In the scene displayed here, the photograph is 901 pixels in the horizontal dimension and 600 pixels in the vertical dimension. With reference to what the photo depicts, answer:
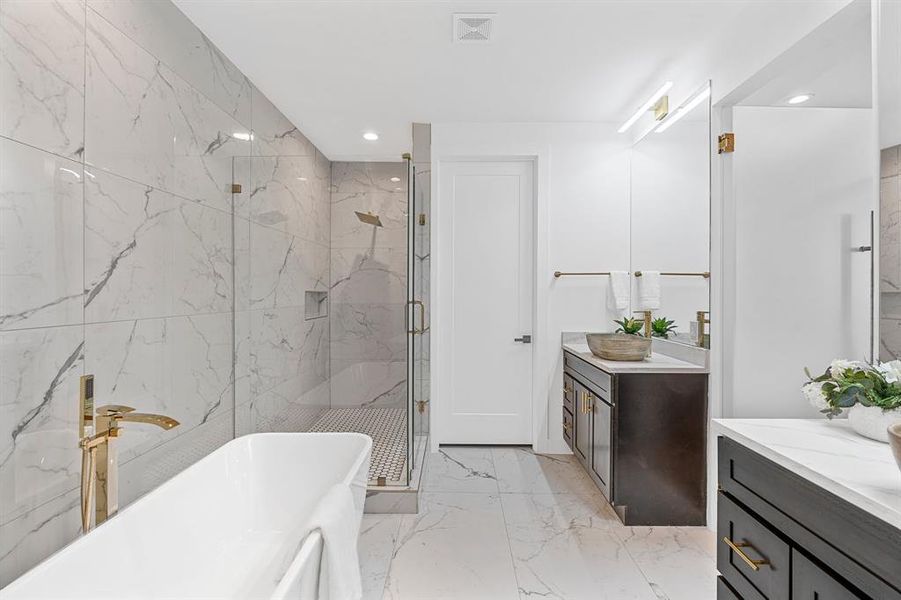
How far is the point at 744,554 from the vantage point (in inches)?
51.0

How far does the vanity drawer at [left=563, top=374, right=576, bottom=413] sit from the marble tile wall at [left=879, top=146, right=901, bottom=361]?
201cm

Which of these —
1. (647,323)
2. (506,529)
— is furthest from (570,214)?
(506,529)

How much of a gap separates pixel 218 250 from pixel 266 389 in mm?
918

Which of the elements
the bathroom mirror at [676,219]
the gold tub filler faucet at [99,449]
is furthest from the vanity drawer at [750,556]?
the gold tub filler faucet at [99,449]

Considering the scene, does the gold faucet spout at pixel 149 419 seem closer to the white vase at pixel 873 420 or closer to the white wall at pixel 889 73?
the white vase at pixel 873 420

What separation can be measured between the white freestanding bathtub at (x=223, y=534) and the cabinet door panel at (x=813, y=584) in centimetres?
115

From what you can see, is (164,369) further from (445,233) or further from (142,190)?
(445,233)

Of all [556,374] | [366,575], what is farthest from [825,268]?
[366,575]

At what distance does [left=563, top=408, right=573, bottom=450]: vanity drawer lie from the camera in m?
3.45

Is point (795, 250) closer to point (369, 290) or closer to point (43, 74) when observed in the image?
point (369, 290)

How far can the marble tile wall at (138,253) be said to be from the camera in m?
1.44

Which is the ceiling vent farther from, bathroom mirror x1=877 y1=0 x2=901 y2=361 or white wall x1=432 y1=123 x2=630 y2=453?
bathroom mirror x1=877 y1=0 x2=901 y2=361

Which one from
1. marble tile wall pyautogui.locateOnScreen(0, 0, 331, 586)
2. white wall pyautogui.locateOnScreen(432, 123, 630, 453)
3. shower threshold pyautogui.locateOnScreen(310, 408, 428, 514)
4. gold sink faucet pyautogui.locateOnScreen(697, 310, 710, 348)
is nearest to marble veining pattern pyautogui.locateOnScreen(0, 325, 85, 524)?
marble tile wall pyautogui.locateOnScreen(0, 0, 331, 586)

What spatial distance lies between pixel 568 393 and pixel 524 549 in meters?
1.38
